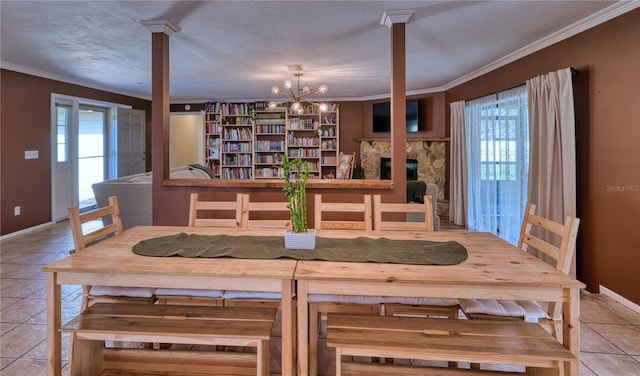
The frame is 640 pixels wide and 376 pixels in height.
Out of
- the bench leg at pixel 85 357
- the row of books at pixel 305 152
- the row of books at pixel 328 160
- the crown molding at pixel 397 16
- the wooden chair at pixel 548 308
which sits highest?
the crown molding at pixel 397 16

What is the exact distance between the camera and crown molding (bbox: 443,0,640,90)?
9.10 ft

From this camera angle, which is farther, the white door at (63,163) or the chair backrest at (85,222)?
the white door at (63,163)

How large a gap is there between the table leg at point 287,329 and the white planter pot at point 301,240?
31 centimetres

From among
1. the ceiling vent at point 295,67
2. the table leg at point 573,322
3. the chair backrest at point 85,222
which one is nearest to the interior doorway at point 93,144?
the ceiling vent at point 295,67

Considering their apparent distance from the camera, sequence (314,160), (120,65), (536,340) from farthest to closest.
A: (314,160)
(120,65)
(536,340)

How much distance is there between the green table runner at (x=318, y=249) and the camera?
1.71m

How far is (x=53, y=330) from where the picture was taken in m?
1.66

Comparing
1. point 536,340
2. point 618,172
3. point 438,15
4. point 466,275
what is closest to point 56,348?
point 466,275

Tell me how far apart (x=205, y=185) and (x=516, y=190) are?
3.40 meters

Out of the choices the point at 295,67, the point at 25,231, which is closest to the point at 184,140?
the point at 25,231

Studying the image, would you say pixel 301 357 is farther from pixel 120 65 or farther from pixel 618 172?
pixel 120 65

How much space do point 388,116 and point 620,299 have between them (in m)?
5.24

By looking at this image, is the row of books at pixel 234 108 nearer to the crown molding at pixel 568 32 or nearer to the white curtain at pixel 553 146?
the crown molding at pixel 568 32

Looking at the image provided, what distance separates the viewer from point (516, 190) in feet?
14.3
